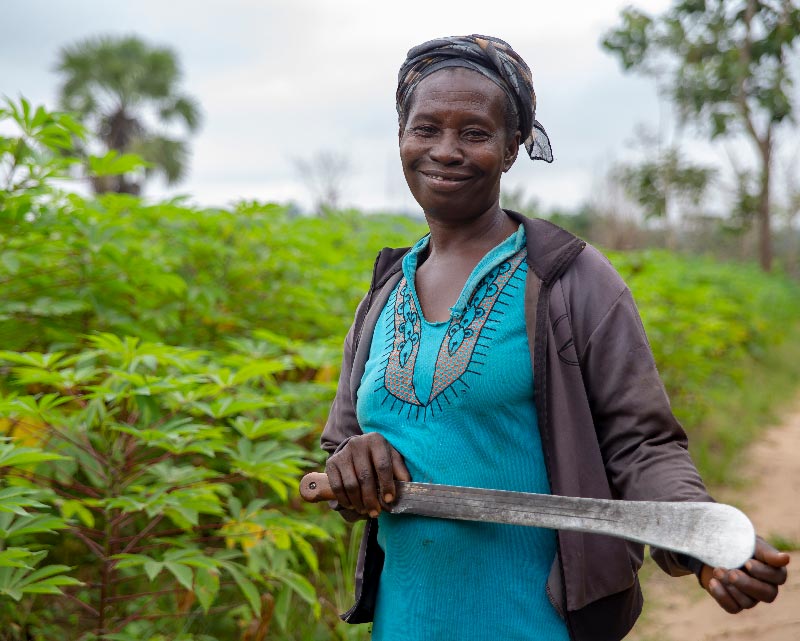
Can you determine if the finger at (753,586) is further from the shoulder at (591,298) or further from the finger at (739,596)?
the shoulder at (591,298)

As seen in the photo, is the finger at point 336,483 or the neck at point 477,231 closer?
the finger at point 336,483

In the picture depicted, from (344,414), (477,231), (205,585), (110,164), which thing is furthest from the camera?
(110,164)

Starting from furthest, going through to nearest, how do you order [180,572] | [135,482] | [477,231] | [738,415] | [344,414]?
[738,415] < [135,482] < [180,572] < [344,414] < [477,231]

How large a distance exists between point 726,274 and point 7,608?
37.7 feet

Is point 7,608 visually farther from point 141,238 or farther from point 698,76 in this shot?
point 698,76

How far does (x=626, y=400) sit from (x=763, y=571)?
35 centimetres

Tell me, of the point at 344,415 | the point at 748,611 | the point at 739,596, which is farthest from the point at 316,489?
the point at 748,611

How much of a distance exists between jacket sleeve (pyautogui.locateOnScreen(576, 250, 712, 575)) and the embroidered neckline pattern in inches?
6.3

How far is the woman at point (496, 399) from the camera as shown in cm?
132

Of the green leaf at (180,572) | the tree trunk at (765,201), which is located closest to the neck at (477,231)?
the green leaf at (180,572)

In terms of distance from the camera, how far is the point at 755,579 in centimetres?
103

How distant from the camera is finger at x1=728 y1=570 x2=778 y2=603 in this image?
3.36 feet

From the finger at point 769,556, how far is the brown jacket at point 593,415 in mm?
221

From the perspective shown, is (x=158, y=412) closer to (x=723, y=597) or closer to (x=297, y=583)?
(x=297, y=583)
